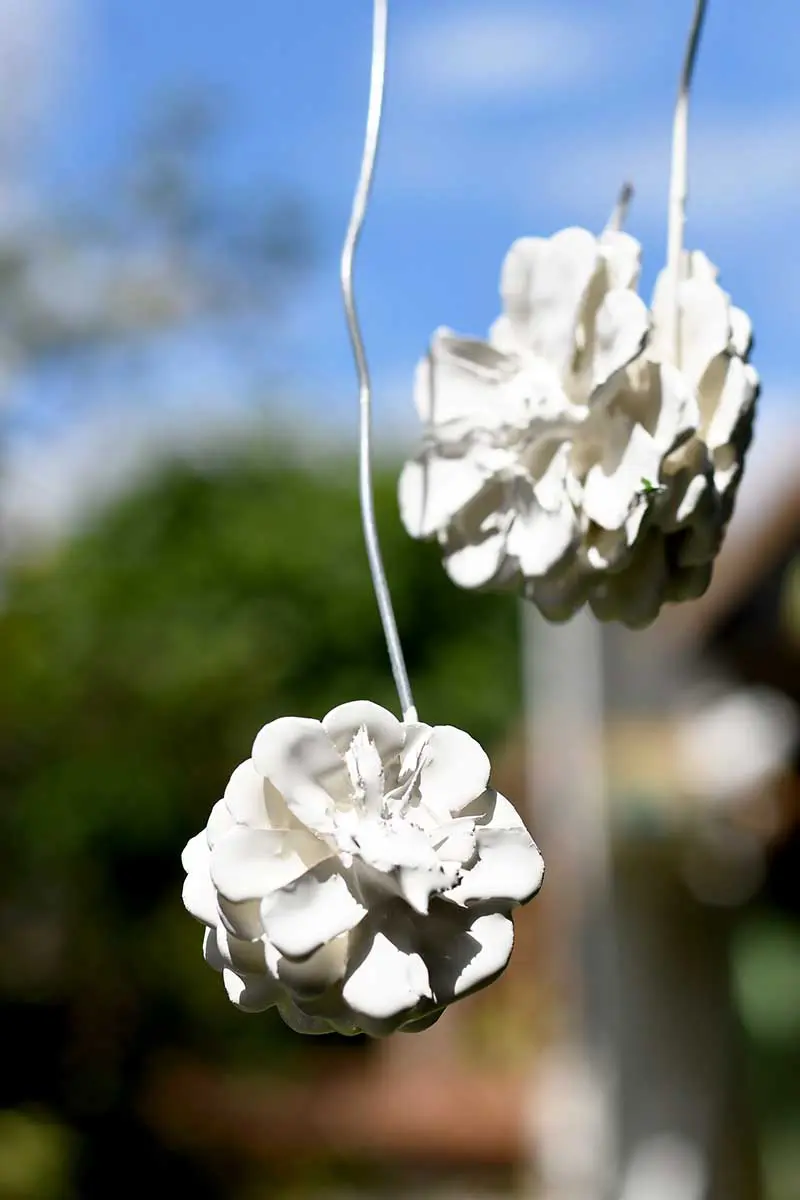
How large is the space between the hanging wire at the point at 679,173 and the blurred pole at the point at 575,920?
3.85 metres

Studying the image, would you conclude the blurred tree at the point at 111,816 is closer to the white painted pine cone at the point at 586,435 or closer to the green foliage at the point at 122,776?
the green foliage at the point at 122,776

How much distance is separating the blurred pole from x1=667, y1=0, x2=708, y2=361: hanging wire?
3.85 metres

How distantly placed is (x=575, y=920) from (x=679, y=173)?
4343 mm

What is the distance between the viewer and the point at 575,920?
15.3ft

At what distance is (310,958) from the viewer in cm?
35

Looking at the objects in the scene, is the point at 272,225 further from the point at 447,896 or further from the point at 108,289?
the point at 447,896

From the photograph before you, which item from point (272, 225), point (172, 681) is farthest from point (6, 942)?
point (272, 225)

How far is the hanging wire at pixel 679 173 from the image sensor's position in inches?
19.1


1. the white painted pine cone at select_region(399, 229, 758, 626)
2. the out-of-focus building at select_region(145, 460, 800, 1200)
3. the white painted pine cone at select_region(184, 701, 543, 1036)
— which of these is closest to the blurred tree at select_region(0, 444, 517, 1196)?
the out-of-focus building at select_region(145, 460, 800, 1200)

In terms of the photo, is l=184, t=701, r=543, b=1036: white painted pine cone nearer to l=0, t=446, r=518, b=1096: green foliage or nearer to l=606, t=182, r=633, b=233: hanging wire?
l=606, t=182, r=633, b=233: hanging wire

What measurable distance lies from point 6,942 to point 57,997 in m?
0.30

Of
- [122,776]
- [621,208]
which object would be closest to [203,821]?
[122,776]

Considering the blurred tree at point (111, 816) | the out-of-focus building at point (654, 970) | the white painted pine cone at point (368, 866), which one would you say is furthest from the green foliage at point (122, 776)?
the white painted pine cone at point (368, 866)

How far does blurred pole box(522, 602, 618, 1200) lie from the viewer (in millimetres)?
4301
